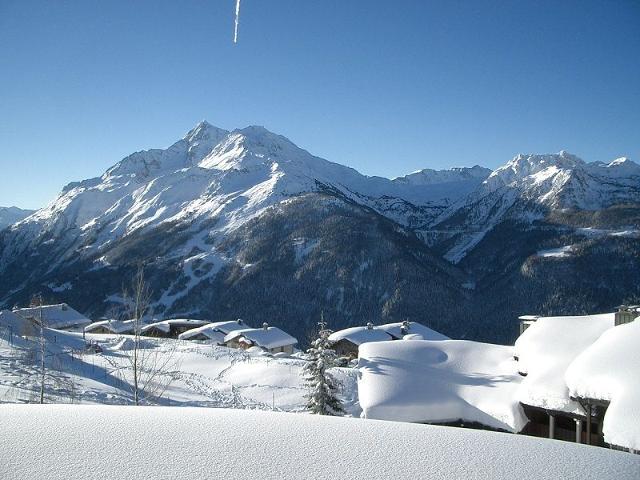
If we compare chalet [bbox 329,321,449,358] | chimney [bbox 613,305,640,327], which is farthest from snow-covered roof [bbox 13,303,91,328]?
chimney [bbox 613,305,640,327]

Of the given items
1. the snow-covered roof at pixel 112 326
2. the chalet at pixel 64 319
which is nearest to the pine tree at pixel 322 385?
the snow-covered roof at pixel 112 326

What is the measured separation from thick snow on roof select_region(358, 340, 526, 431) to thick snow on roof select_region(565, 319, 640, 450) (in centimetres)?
447

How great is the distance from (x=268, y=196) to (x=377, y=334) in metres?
151

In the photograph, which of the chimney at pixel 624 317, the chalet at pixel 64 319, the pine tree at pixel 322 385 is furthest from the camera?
the chalet at pixel 64 319

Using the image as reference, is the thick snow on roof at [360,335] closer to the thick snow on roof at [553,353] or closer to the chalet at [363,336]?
Result: the chalet at [363,336]

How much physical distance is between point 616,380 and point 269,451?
9.80 m

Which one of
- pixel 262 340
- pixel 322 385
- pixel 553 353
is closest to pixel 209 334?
pixel 262 340

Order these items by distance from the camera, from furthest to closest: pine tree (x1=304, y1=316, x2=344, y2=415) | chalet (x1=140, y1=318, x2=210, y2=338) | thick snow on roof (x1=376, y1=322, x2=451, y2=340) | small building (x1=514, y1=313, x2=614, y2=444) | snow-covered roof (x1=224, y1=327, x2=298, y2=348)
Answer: chalet (x1=140, y1=318, x2=210, y2=338) → snow-covered roof (x1=224, y1=327, x2=298, y2=348) → thick snow on roof (x1=376, y1=322, x2=451, y2=340) → pine tree (x1=304, y1=316, x2=344, y2=415) → small building (x1=514, y1=313, x2=614, y2=444)

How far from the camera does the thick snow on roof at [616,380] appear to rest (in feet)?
31.4

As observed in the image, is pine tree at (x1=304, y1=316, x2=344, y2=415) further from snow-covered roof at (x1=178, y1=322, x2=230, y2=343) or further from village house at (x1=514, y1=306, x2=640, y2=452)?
snow-covered roof at (x1=178, y1=322, x2=230, y2=343)

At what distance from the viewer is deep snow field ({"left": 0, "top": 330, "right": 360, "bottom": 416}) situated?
72.4 ft

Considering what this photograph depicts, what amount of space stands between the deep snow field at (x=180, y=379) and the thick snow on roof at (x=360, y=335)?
1059 centimetres

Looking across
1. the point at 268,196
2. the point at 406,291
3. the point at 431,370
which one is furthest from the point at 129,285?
the point at 431,370

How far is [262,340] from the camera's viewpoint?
53.7m
